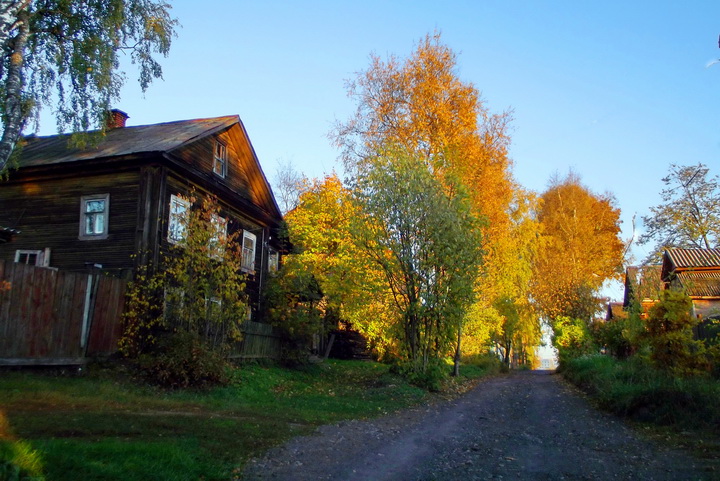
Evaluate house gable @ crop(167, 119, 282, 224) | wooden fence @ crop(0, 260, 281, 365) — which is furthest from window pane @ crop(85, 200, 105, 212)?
wooden fence @ crop(0, 260, 281, 365)

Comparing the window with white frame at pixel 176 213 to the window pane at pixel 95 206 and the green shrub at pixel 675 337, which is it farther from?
the green shrub at pixel 675 337

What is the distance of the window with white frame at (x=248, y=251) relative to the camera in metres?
23.5

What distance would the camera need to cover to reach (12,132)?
10.2 metres

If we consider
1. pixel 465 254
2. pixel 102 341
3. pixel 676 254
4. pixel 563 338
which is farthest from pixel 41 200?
pixel 676 254

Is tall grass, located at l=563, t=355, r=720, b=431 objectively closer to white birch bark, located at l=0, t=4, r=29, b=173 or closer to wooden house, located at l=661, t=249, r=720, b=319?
white birch bark, located at l=0, t=4, r=29, b=173

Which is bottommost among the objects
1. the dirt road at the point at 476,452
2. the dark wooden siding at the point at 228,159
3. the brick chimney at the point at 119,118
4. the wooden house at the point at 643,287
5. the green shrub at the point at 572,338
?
the dirt road at the point at 476,452

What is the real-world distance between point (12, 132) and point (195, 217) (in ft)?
18.2

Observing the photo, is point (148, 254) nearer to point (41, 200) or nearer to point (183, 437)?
point (41, 200)

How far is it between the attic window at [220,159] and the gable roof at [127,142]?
0.80 meters

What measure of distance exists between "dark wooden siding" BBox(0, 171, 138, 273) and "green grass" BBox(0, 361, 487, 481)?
5.01 m

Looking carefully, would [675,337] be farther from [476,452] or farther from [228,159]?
[228,159]

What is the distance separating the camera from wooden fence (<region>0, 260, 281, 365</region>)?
12.2 meters

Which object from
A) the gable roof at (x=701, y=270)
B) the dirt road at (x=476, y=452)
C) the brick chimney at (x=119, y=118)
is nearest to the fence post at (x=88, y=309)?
the dirt road at (x=476, y=452)

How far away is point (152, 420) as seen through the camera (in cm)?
882
